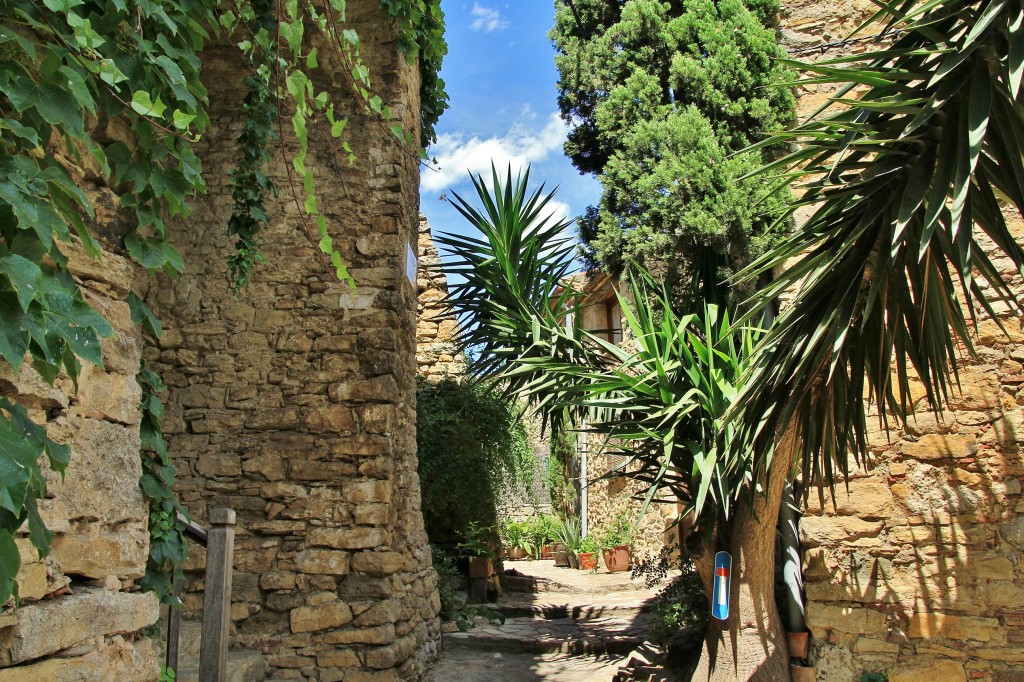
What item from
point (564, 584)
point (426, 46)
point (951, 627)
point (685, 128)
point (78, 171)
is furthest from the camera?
point (564, 584)

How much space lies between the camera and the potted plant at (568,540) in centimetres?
1046

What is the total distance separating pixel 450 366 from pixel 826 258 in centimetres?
551

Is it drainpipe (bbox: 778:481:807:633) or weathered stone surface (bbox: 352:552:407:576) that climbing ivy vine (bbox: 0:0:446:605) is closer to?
weathered stone surface (bbox: 352:552:407:576)

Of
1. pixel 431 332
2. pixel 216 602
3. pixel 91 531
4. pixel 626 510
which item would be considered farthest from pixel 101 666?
pixel 626 510

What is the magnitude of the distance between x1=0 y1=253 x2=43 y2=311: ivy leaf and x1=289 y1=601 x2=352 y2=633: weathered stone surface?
3.10 metres

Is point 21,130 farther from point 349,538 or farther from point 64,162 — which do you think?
point 349,538

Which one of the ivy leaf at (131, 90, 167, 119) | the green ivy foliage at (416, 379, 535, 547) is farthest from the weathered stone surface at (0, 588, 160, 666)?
the green ivy foliage at (416, 379, 535, 547)

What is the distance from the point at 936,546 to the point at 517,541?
7.67 metres

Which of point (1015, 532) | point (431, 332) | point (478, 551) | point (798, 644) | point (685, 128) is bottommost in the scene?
point (798, 644)

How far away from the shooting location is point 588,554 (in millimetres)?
9938

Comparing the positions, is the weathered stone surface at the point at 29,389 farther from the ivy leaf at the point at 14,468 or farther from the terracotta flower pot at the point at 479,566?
the terracotta flower pot at the point at 479,566

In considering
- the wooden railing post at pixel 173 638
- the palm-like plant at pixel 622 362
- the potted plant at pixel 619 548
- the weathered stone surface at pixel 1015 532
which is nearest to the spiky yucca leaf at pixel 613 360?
the palm-like plant at pixel 622 362

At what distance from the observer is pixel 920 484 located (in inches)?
172

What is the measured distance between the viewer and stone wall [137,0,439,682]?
13.7 feet
